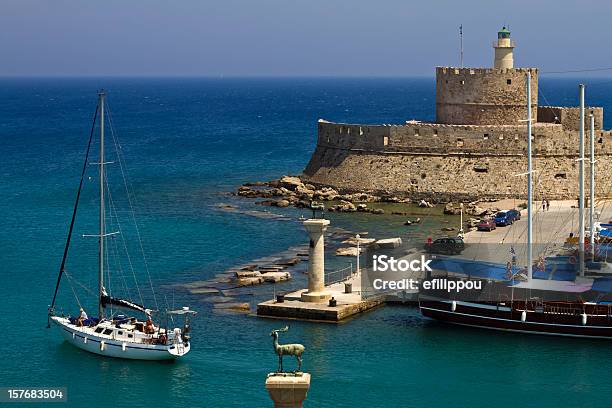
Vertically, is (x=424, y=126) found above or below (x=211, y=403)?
above

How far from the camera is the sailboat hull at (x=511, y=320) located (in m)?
36.3

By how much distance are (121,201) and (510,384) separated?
122 feet

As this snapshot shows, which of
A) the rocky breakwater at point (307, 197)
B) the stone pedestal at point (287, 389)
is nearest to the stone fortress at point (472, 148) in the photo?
the rocky breakwater at point (307, 197)

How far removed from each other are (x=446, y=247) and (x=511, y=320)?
21.7 feet

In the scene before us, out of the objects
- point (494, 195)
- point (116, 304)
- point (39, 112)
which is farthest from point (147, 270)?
point (39, 112)

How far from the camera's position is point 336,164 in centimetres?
6725

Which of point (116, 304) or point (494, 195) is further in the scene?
point (494, 195)

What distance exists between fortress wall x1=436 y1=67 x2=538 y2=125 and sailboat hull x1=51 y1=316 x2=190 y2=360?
3527 cm

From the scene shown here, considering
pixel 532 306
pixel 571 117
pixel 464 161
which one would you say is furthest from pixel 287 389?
pixel 571 117

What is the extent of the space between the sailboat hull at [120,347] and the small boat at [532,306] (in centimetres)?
823

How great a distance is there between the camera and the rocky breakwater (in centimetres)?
6066

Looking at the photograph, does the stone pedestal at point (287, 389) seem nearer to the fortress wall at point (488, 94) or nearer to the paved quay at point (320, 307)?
the paved quay at point (320, 307)

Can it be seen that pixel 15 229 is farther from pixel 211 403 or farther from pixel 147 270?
pixel 211 403

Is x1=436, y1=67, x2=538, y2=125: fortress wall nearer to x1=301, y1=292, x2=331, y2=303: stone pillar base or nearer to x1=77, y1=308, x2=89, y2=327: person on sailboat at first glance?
x1=301, y1=292, x2=331, y2=303: stone pillar base
